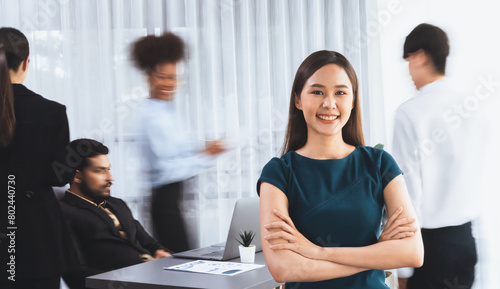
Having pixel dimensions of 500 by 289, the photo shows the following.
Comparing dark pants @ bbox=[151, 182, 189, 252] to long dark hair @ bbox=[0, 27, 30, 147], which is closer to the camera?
long dark hair @ bbox=[0, 27, 30, 147]

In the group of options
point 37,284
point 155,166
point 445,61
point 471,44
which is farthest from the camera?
point 471,44

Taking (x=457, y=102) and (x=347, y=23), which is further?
(x=347, y=23)

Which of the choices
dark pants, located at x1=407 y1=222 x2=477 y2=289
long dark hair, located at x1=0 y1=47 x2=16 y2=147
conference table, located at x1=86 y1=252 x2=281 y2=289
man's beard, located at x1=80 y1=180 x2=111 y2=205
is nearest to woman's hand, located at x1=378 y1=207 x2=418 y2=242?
conference table, located at x1=86 y1=252 x2=281 y2=289

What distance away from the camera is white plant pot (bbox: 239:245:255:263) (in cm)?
254

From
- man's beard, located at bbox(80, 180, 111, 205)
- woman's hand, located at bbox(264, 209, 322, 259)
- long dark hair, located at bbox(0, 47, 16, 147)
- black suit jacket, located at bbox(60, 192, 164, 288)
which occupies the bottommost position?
black suit jacket, located at bbox(60, 192, 164, 288)

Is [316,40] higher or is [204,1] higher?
[204,1]

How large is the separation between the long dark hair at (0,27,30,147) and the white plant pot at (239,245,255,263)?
1.06 meters

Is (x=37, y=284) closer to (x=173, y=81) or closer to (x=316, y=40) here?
(x=173, y=81)

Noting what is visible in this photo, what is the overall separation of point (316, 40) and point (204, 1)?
85 centimetres

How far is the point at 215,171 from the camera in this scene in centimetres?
430

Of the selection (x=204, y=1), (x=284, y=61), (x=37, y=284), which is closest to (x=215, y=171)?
(x=284, y=61)

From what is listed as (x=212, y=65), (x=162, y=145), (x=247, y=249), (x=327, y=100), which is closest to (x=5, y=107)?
(x=162, y=145)

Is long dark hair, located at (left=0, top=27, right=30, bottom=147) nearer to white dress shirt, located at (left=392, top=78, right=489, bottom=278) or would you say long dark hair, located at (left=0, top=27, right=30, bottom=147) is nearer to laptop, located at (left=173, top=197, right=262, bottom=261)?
laptop, located at (left=173, top=197, right=262, bottom=261)

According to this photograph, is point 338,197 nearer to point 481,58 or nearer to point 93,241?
point 93,241
